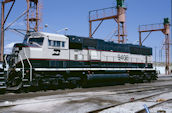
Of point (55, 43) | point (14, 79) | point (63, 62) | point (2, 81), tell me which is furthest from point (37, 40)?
point (2, 81)

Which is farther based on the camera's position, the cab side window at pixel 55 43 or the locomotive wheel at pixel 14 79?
the cab side window at pixel 55 43

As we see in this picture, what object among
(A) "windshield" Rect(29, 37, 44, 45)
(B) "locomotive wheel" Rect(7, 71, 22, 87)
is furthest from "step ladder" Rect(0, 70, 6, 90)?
(A) "windshield" Rect(29, 37, 44, 45)

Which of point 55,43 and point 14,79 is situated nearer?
point 14,79

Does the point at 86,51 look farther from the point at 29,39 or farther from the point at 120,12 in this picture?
the point at 120,12

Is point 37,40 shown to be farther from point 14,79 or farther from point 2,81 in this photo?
point 2,81

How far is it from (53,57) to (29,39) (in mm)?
2115

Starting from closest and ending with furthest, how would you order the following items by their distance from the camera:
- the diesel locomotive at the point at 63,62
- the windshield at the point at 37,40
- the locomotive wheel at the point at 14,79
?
the locomotive wheel at the point at 14,79
the diesel locomotive at the point at 63,62
the windshield at the point at 37,40

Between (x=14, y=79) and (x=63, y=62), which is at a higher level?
Answer: (x=63, y=62)

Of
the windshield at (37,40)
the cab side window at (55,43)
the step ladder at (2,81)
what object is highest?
the windshield at (37,40)

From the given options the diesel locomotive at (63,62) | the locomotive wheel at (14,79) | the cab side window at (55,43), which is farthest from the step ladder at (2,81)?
the cab side window at (55,43)

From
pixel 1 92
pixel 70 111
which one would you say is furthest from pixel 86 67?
pixel 70 111

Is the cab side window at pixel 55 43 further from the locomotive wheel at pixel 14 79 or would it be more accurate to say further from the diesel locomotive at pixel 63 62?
the locomotive wheel at pixel 14 79

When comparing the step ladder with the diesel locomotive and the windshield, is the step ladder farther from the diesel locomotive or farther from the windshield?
the windshield

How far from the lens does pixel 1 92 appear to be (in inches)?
542
